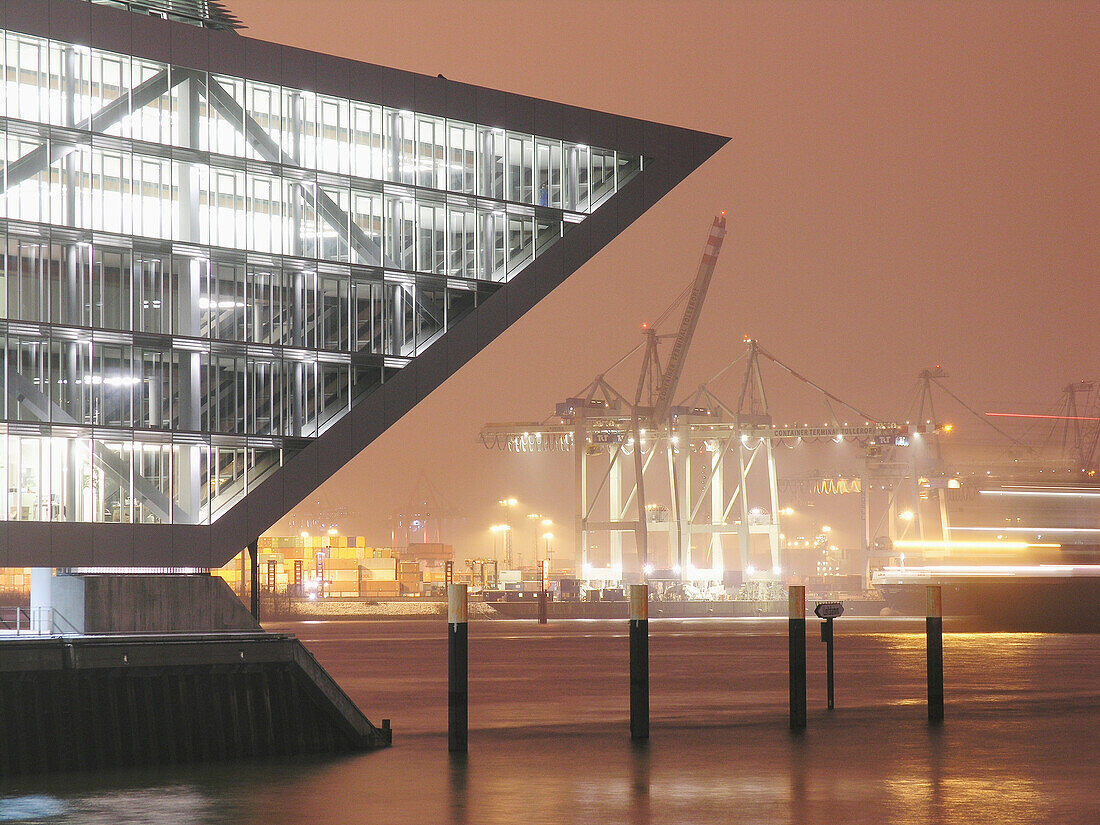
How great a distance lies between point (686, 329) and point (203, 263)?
99298mm

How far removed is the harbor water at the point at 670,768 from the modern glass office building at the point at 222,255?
586 cm

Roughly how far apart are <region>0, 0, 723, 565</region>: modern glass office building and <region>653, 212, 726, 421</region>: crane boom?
91.3m

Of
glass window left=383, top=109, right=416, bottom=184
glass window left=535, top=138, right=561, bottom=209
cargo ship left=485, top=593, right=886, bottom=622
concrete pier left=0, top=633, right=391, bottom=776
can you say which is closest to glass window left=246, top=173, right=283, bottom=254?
glass window left=383, top=109, right=416, bottom=184

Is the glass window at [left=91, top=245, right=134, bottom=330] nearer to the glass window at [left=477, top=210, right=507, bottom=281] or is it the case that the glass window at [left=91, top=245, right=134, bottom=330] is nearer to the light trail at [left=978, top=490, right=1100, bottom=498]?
the glass window at [left=477, top=210, right=507, bottom=281]

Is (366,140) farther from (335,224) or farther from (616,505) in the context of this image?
(616,505)

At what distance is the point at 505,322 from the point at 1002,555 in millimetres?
73447

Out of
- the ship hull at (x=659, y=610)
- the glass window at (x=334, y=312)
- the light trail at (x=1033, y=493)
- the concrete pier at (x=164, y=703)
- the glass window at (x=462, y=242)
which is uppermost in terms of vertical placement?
the glass window at (x=462, y=242)

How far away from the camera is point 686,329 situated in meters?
127

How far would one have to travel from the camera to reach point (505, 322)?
3391 centimetres

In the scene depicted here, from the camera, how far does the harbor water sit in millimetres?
12195

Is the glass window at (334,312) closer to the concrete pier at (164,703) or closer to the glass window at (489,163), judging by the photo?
the glass window at (489,163)

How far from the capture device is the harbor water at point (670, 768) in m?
12.2

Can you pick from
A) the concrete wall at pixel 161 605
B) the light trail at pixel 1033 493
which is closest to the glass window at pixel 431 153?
the concrete wall at pixel 161 605

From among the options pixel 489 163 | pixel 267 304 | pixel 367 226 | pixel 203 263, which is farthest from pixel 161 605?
pixel 489 163
